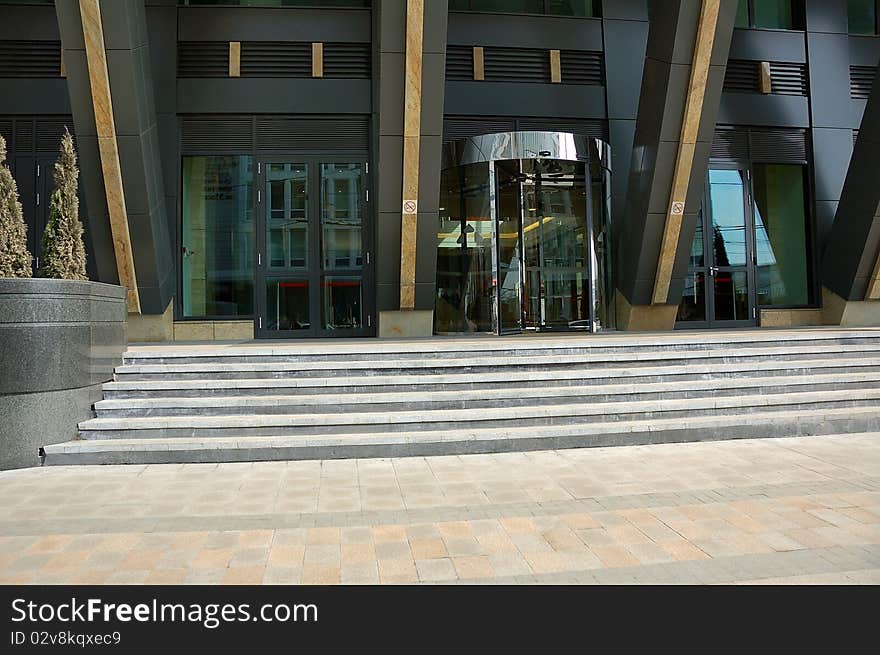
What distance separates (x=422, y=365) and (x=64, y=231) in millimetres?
4184

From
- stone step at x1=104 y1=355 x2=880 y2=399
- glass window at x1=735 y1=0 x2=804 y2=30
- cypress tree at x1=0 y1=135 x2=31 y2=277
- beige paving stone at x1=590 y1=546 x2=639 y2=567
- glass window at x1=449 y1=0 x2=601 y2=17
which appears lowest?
beige paving stone at x1=590 y1=546 x2=639 y2=567

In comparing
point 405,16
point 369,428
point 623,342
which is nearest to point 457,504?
point 369,428

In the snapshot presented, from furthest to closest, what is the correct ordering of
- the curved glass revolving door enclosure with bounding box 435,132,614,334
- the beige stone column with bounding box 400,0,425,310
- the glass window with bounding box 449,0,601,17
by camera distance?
1. the glass window with bounding box 449,0,601,17
2. the curved glass revolving door enclosure with bounding box 435,132,614,334
3. the beige stone column with bounding box 400,0,425,310

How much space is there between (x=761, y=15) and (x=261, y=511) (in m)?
17.1

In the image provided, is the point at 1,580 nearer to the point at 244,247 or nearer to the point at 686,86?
the point at 244,247

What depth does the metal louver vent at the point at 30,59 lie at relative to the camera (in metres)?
13.3

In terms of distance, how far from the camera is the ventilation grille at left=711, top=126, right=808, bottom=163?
15.5 metres

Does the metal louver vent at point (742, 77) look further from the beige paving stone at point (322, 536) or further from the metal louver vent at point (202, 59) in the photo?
the beige paving stone at point (322, 536)

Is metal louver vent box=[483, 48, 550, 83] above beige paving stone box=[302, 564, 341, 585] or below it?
above

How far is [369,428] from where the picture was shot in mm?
6805

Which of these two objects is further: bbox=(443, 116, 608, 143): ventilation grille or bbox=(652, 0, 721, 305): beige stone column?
bbox=(443, 116, 608, 143): ventilation grille

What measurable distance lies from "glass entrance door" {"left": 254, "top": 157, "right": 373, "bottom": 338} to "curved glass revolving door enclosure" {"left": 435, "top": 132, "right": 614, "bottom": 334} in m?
1.95

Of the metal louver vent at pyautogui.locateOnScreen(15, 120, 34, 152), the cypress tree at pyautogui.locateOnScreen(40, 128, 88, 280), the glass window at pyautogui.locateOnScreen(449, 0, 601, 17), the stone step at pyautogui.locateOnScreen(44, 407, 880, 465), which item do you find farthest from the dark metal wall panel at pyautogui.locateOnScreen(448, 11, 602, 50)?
the stone step at pyautogui.locateOnScreen(44, 407, 880, 465)

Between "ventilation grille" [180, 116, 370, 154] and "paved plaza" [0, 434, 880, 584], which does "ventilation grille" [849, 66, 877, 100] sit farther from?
"paved plaza" [0, 434, 880, 584]
